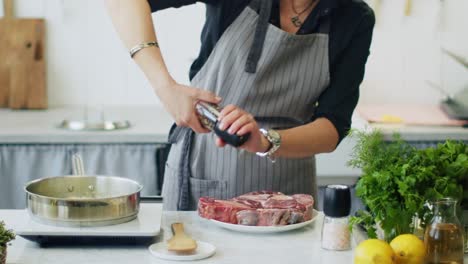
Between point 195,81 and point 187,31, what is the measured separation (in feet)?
5.00

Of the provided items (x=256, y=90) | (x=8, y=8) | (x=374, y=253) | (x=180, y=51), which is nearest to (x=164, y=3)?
(x=256, y=90)

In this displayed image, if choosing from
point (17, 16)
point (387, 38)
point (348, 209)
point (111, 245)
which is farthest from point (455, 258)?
point (17, 16)

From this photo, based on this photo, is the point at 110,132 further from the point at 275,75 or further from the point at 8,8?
the point at 275,75

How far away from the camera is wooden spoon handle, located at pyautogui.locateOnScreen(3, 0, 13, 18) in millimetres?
3771

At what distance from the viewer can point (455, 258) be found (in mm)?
1712

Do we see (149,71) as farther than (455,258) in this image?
Yes

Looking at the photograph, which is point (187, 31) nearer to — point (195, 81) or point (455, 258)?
point (195, 81)

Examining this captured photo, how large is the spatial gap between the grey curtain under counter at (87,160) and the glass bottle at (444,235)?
169 cm

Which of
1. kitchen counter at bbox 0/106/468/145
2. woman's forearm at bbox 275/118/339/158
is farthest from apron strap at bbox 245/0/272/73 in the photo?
kitchen counter at bbox 0/106/468/145

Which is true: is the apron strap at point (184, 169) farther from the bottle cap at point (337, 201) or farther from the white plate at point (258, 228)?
the bottle cap at point (337, 201)

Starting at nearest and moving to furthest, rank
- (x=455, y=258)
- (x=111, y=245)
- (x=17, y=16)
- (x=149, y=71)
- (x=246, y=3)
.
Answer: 1. (x=455, y=258)
2. (x=111, y=245)
3. (x=149, y=71)
4. (x=246, y=3)
5. (x=17, y=16)

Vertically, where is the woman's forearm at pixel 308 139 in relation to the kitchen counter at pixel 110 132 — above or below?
above

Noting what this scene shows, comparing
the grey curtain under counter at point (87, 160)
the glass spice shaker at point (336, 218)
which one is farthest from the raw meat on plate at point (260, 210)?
the grey curtain under counter at point (87, 160)

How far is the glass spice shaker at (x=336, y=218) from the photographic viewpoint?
5.85ft
